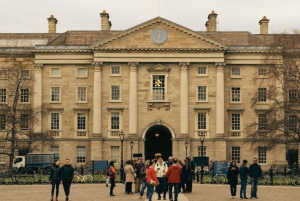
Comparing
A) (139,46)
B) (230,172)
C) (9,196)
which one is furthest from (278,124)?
(9,196)

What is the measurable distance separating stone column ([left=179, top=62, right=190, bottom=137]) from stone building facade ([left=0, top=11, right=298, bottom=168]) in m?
0.01

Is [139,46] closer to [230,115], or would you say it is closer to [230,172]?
[230,115]

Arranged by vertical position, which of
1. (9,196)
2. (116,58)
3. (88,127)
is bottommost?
(9,196)

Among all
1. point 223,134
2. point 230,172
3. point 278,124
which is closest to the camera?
point 230,172

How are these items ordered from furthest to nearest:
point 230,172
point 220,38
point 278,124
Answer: point 220,38
point 278,124
point 230,172

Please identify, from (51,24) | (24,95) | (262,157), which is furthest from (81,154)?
(51,24)

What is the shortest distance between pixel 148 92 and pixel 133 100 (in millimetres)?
2130

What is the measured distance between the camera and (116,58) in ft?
244

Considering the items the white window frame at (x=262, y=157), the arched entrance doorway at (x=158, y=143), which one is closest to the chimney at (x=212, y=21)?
the arched entrance doorway at (x=158, y=143)

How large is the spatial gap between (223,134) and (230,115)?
3107mm

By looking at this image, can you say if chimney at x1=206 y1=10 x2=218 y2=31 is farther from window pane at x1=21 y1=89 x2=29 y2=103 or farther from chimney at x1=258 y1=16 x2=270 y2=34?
A: window pane at x1=21 y1=89 x2=29 y2=103

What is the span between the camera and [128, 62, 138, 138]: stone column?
73500mm

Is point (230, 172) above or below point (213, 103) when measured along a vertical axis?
below

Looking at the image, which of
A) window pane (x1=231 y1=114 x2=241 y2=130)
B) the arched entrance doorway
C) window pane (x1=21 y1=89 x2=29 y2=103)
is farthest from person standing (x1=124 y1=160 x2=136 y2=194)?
window pane (x1=21 y1=89 x2=29 y2=103)
